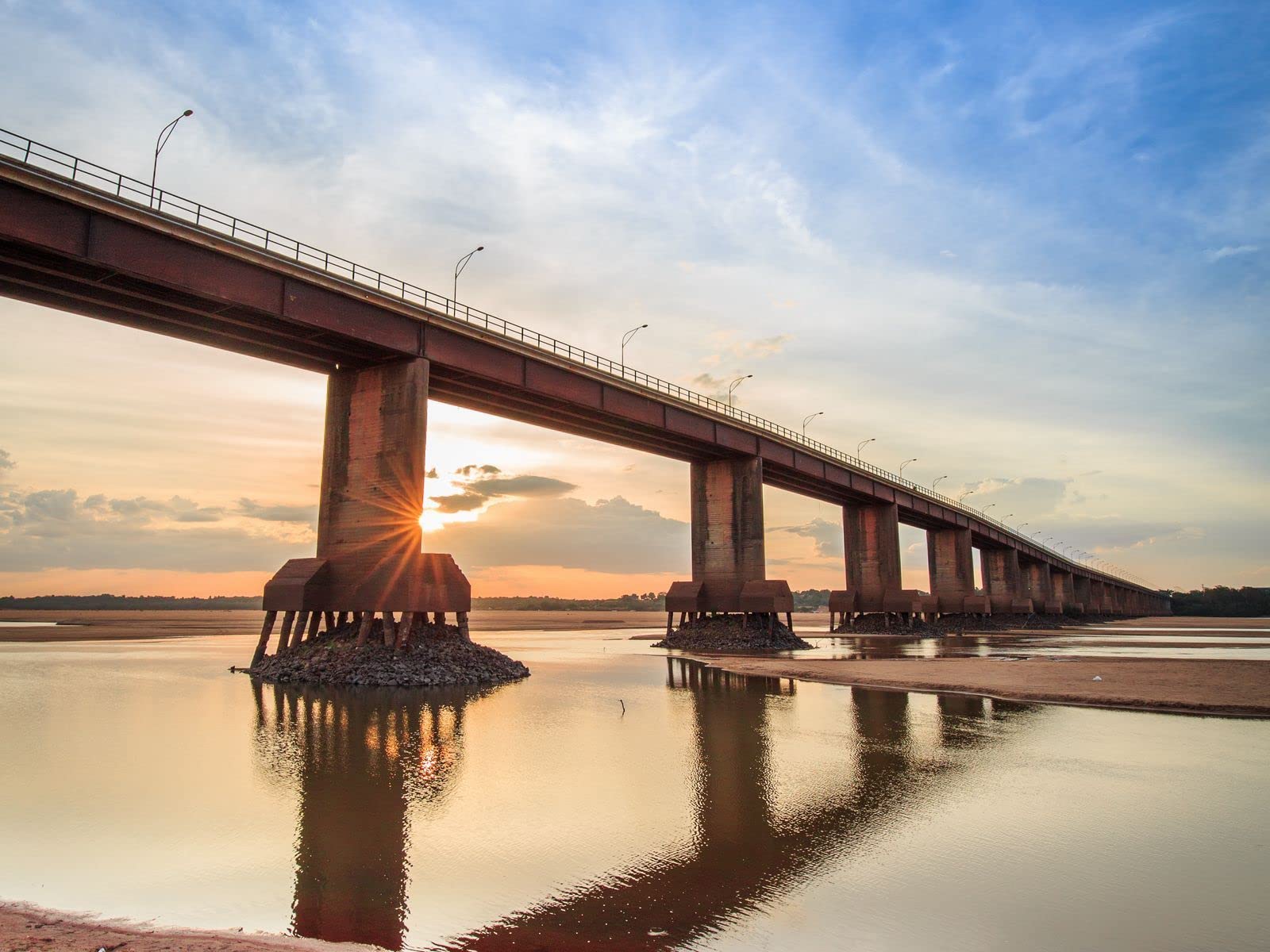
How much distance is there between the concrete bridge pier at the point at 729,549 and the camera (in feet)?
180

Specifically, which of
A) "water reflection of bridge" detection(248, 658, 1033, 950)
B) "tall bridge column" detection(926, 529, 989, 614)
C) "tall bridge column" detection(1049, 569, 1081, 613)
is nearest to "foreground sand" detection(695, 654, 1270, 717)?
"water reflection of bridge" detection(248, 658, 1033, 950)

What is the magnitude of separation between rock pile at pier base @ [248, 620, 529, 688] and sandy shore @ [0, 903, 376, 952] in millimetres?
22694

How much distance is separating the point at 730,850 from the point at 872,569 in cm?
7416

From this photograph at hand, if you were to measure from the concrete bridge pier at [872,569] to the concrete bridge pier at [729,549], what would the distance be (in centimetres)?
2097

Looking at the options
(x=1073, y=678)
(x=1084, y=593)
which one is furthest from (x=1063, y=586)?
(x=1073, y=678)

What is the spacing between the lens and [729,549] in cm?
5734

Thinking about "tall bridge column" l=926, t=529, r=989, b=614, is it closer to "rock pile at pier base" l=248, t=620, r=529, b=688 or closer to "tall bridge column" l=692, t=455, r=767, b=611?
"tall bridge column" l=692, t=455, r=767, b=611

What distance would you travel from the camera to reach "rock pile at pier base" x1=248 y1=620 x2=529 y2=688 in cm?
3016

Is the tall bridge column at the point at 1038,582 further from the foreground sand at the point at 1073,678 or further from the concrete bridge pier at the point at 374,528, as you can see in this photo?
the concrete bridge pier at the point at 374,528

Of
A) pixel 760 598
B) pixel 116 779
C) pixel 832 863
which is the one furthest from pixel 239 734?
pixel 760 598

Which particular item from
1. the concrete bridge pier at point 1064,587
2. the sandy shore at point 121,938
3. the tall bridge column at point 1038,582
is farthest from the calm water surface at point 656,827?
the concrete bridge pier at point 1064,587

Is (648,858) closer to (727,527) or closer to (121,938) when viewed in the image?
(121,938)

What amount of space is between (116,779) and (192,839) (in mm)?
4610

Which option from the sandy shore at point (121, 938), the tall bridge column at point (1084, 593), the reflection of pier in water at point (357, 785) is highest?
the tall bridge column at point (1084, 593)
